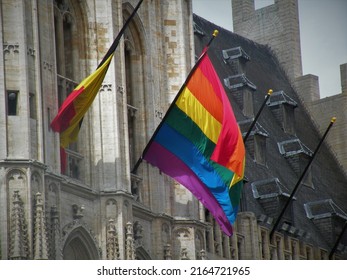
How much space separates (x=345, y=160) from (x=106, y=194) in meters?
28.7

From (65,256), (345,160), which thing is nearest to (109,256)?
(65,256)

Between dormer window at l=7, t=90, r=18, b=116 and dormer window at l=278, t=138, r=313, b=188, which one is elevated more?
dormer window at l=278, t=138, r=313, b=188

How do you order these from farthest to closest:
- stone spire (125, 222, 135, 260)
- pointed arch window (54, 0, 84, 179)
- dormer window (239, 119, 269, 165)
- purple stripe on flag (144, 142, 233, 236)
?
dormer window (239, 119, 269, 165) → purple stripe on flag (144, 142, 233, 236) → pointed arch window (54, 0, 84, 179) → stone spire (125, 222, 135, 260)

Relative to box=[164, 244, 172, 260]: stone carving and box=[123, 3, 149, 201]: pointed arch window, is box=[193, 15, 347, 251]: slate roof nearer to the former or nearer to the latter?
box=[123, 3, 149, 201]: pointed arch window

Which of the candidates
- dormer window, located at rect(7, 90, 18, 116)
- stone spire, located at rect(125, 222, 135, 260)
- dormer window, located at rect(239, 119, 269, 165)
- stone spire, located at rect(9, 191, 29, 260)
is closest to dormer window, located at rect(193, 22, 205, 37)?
dormer window, located at rect(239, 119, 269, 165)

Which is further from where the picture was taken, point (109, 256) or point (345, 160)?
point (345, 160)

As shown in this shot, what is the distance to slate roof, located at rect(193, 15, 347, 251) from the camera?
7038 cm

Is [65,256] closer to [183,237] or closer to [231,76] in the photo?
[183,237]

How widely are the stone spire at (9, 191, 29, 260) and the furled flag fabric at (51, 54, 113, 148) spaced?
3.07 meters

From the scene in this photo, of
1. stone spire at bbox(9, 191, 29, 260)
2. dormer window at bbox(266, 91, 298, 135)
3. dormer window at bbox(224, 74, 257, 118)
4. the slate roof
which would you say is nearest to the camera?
stone spire at bbox(9, 191, 29, 260)

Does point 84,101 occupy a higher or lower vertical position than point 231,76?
lower

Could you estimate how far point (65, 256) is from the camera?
50188mm

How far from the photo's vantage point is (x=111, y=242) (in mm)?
51500

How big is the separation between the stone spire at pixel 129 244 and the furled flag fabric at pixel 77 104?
3.44 meters
